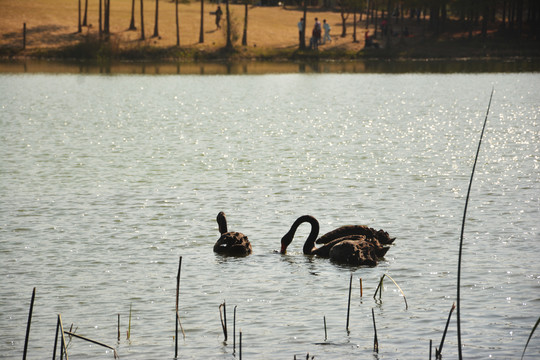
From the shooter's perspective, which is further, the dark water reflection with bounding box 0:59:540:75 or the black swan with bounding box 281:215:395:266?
the dark water reflection with bounding box 0:59:540:75

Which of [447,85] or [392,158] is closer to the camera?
[392,158]

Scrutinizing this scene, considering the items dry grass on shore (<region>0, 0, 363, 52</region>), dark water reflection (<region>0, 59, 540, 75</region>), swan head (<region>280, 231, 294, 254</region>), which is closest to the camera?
swan head (<region>280, 231, 294, 254</region>)

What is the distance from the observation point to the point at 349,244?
49.9 ft

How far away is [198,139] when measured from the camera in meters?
35.8

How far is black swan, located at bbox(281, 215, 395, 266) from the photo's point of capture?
49.6ft

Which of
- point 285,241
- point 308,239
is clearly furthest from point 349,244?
point 285,241

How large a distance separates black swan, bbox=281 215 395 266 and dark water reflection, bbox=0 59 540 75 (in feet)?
197

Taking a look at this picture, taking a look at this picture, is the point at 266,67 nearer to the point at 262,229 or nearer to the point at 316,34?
the point at 316,34

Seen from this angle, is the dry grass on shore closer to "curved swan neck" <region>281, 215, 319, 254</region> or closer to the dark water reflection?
the dark water reflection

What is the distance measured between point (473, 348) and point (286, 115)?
3661 centimetres

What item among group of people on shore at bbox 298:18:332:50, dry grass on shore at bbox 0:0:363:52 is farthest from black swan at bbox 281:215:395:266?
group of people on shore at bbox 298:18:332:50

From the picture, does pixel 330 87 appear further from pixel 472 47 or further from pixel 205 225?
pixel 205 225

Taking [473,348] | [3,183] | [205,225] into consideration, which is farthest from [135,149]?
[473,348]

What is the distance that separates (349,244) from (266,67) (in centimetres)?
7138
